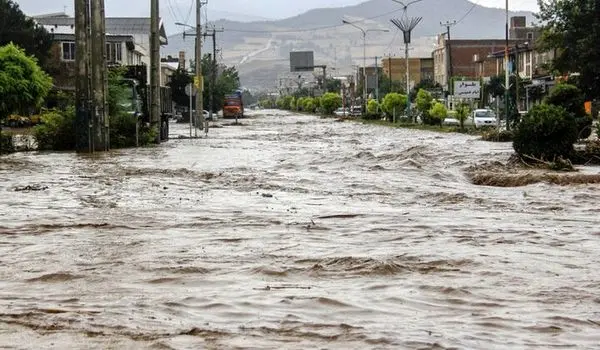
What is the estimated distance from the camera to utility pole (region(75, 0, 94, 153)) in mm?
28953

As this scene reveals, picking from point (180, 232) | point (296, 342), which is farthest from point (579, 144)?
point (296, 342)

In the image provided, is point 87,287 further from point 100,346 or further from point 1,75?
point 1,75

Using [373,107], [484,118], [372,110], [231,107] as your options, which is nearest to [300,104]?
[231,107]

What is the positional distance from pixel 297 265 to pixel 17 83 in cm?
2212

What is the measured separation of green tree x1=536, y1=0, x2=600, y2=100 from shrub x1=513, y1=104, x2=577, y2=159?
755 inches

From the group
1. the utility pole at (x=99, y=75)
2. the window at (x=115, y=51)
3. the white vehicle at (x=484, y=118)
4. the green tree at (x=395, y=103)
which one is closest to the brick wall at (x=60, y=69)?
the window at (x=115, y=51)

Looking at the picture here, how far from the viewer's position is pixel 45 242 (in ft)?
35.0

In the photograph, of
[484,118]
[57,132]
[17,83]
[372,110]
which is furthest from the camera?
[372,110]

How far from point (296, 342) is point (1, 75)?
24.7 metres

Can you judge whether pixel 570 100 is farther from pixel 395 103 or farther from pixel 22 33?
pixel 22 33

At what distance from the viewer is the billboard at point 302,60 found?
4527 inches

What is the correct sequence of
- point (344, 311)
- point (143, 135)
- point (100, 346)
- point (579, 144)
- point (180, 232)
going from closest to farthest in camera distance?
point (100, 346) < point (344, 311) < point (180, 232) < point (579, 144) < point (143, 135)

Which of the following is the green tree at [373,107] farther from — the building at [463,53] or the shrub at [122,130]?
the shrub at [122,130]

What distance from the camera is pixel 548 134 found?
2228 centimetres
